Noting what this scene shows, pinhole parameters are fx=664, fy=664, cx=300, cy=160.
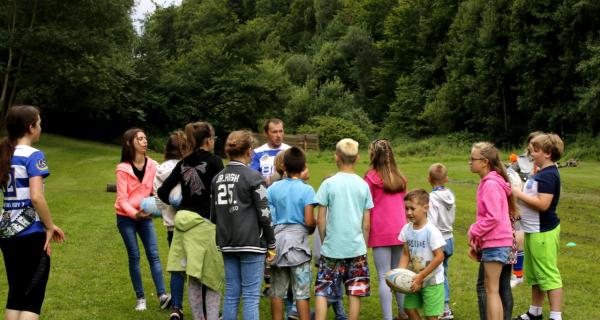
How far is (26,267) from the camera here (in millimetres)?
5418

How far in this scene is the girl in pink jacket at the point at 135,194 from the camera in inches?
282

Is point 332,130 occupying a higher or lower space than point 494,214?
higher

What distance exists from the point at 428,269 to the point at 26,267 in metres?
3.39

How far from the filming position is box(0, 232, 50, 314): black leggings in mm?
5418

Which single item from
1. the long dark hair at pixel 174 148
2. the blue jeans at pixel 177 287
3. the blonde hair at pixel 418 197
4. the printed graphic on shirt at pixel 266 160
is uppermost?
the long dark hair at pixel 174 148

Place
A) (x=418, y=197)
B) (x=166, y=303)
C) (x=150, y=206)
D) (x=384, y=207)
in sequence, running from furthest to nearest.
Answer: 1. (x=166, y=303)
2. (x=150, y=206)
3. (x=384, y=207)
4. (x=418, y=197)

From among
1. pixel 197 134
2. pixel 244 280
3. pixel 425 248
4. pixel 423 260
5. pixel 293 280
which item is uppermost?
pixel 197 134

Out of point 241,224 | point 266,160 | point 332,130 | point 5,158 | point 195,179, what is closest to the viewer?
point 5,158

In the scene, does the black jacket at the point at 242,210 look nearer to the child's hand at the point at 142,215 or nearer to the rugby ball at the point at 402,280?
the rugby ball at the point at 402,280

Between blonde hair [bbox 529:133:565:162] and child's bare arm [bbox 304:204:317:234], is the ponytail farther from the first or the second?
blonde hair [bbox 529:133:565:162]

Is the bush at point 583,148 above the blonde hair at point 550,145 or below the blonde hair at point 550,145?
below

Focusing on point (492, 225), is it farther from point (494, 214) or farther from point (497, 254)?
point (497, 254)

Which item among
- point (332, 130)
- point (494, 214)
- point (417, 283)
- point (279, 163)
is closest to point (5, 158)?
point (279, 163)

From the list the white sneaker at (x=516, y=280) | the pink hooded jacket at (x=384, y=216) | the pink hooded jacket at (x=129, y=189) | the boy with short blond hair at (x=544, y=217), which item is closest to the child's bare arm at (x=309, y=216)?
the pink hooded jacket at (x=384, y=216)
